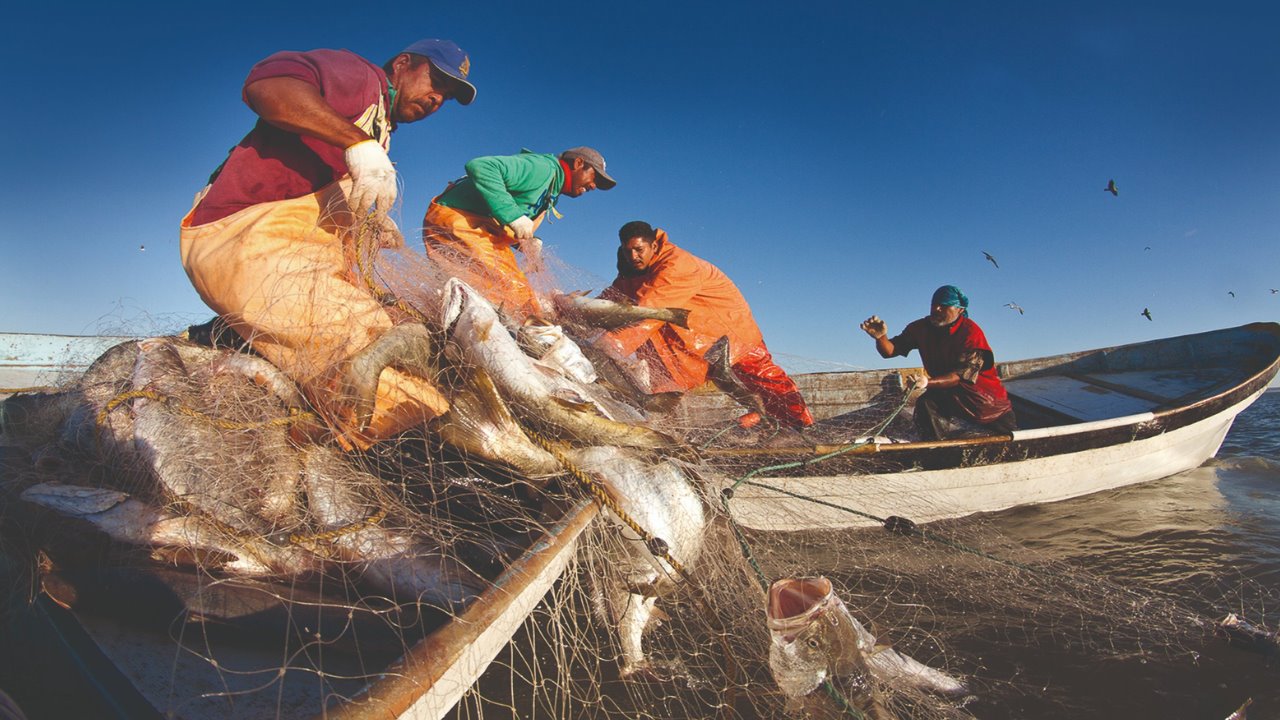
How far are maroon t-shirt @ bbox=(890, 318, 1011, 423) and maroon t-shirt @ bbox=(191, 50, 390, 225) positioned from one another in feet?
18.3

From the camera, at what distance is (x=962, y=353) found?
593 cm

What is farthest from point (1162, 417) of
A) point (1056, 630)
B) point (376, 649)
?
point (376, 649)

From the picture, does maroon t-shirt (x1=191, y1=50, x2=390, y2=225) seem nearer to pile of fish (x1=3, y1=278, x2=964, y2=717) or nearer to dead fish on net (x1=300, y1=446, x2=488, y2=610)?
pile of fish (x1=3, y1=278, x2=964, y2=717)

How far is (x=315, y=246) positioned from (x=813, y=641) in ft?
8.38

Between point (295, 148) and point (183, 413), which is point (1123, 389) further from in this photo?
point (183, 413)

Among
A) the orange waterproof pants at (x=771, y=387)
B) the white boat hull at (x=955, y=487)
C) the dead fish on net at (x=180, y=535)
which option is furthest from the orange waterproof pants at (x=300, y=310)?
the orange waterproof pants at (x=771, y=387)

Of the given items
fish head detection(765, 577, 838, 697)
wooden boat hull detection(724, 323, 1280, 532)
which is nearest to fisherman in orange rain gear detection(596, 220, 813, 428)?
wooden boat hull detection(724, 323, 1280, 532)

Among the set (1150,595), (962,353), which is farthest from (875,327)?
(1150,595)

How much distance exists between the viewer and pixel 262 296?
246 cm

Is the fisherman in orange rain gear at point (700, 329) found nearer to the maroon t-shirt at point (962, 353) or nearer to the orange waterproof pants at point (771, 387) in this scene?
the orange waterproof pants at point (771, 387)

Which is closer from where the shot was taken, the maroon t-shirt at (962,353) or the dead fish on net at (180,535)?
the dead fish on net at (180,535)

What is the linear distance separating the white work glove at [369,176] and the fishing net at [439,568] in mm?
163

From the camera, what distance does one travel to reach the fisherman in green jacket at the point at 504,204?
4.48 m

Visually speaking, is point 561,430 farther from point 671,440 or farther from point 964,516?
point 964,516
